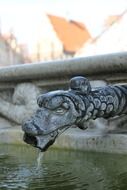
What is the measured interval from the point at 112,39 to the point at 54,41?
915 inches

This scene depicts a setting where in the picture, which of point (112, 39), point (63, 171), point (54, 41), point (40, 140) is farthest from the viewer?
point (54, 41)

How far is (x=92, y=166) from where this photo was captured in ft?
7.39

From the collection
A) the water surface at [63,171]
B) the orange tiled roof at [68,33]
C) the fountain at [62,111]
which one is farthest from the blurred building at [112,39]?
the fountain at [62,111]

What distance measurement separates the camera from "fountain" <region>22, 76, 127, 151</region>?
177 centimetres

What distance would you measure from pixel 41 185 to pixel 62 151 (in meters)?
0.74

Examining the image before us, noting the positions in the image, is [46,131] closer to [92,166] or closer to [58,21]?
[92,166]

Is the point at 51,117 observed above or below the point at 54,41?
below

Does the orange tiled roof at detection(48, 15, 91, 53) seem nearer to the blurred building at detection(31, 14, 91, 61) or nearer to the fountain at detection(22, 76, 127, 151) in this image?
the blurred building at detection(31, 14, 91, 61)

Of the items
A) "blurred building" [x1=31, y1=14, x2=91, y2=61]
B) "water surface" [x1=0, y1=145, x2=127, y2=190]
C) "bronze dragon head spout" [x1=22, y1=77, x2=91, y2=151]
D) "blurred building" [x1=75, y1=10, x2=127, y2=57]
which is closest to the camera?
"bronze dragon head spout" [x1=22, y1=77, x2=91, y2=151]

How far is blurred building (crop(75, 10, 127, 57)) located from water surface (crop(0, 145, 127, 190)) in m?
20.9

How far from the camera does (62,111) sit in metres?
1.84

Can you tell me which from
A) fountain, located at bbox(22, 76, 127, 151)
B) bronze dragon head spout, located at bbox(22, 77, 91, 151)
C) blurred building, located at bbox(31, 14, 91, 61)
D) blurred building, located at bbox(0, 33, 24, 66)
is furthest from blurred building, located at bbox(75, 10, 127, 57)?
bronze dragon head spout, located at bbox(22, 77, 91, 151)

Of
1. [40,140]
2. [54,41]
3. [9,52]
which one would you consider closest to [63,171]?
[40,140]

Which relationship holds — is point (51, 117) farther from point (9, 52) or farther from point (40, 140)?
point (9, 52)
